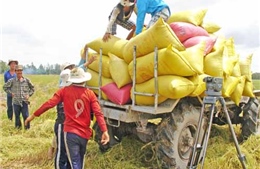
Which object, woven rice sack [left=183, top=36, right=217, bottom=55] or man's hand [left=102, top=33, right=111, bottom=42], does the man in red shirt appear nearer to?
man's hand [left=102, top=33, right=111, bottom=42]

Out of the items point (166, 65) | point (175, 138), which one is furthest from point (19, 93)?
point (166, 65)

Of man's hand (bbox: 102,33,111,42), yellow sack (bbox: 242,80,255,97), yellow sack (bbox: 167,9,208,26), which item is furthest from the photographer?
yellow sack (bbox: 242,80,255,97)

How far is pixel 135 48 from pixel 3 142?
334 centimetres

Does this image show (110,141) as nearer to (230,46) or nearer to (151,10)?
(151,10)

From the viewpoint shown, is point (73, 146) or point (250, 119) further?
point (250, 119)

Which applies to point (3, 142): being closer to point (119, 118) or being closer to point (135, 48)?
point (119, 118)

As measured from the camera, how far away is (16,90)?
727 cm

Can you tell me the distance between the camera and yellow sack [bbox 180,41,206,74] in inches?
165

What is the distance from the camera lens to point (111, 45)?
487 cm

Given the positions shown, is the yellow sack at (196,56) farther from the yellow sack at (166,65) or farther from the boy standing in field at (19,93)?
the boy standing in field at (19,93)

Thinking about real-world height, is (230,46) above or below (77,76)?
above

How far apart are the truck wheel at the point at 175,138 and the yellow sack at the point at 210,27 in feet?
5.15

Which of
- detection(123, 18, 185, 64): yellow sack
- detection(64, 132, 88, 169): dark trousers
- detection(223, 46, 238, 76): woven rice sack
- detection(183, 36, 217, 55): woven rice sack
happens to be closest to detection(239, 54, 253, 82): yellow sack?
detection(223, 46, 238, 76): woven rice sack

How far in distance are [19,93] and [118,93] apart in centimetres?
352
